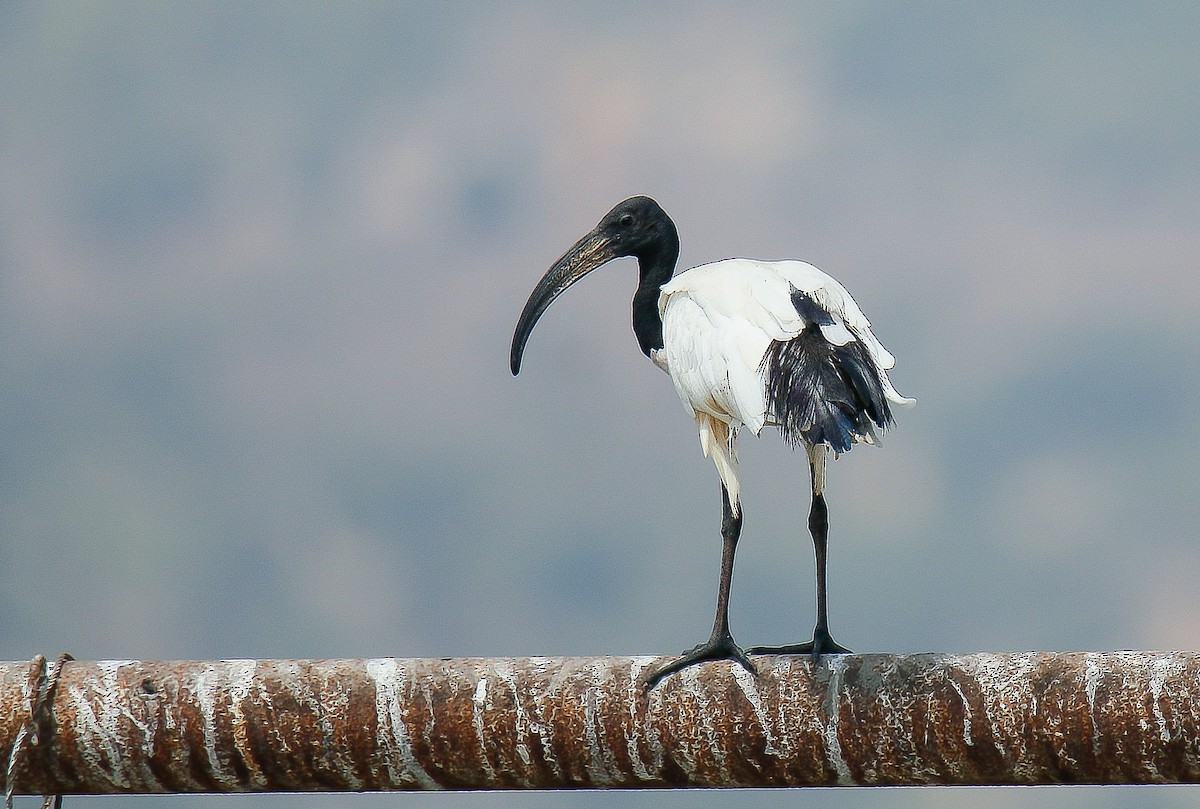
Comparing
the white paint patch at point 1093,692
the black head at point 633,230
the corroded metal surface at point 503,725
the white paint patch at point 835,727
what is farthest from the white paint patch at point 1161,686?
the black head at point 633,230

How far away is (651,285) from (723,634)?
7.37ft

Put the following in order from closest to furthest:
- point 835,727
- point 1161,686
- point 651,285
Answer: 1. point 1161,686
2. point 835,727
3. point 651,285

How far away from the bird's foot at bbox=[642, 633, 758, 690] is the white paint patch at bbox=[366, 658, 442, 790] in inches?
33.5

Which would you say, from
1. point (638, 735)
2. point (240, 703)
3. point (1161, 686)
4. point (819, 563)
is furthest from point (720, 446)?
point (240, 703)

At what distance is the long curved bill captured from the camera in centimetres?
775

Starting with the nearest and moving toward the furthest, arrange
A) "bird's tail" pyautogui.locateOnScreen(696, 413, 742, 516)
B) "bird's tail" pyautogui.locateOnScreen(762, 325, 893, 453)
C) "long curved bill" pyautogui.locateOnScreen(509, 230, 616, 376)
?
1. "bird's tail" pyautogui.locateOnScreen(762, 325, 893, 453)
2. "bird's tail" pyautogui.locateOnScreen(696, 413, 742, 516)
3. "long curved bill" pyautogui.locateOnScreen(509, 230, 616, 376)

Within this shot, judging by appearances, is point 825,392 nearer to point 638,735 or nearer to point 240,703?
point 638,735

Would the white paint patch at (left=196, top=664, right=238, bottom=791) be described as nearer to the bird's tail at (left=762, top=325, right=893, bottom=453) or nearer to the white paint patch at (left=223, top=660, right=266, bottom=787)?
the white paint patch at (left=223, top=660, right=266, bottom=787)

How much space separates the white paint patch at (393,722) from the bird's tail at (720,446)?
6.02 ft

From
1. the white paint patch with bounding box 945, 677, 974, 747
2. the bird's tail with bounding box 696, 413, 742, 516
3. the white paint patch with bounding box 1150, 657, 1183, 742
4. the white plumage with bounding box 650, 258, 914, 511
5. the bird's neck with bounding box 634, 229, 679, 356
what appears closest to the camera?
the white paint patch with bounding box 1150, 657, 1183, 742

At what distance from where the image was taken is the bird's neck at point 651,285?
7.53 meters

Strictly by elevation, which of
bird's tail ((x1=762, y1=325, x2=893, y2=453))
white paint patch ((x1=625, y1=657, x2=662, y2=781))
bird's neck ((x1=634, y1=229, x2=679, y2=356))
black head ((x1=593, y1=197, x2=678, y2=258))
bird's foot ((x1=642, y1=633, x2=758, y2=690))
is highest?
black head ((x1=593, y1=197, x2=678, y2=258))

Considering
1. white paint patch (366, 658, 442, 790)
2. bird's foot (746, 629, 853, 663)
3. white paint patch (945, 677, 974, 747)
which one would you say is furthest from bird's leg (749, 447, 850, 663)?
white paint patch (366, 658, 442, 790)

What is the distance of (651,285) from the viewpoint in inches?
303
